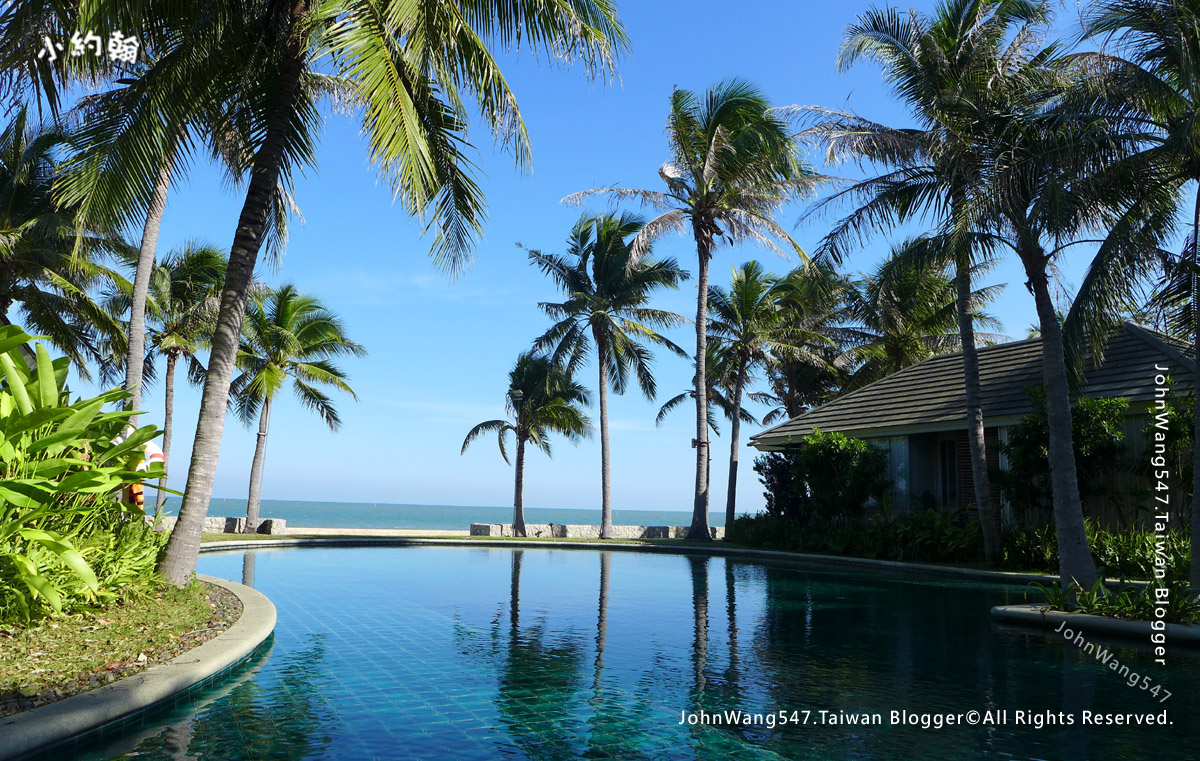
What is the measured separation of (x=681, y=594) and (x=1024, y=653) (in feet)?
18.3

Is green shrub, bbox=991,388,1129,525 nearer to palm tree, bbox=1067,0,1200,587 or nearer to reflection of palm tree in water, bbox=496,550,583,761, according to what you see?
palm tree, bbox=1067,0,1200,587

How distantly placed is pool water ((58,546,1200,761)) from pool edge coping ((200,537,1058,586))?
8.14ft

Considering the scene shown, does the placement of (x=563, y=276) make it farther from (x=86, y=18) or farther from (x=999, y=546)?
(x=86, y=18)

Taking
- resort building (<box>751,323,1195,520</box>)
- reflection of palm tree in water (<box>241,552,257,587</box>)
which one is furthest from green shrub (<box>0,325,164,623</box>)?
resort building (<box>751,323,1195,520</box>)

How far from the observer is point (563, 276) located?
98.4ft

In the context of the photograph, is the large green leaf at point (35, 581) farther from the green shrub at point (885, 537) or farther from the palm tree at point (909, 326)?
the palm tree at point (909, 326)

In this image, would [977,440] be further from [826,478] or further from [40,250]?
[40,250]

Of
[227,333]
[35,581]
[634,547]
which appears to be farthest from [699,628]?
[634,547]

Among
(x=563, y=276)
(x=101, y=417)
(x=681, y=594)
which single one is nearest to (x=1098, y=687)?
(x=681, y=594)

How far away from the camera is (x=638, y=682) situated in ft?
21.9

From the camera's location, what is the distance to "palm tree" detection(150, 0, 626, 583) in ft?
25.5

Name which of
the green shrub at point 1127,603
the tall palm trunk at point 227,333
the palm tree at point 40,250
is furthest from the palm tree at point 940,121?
the palm tree at point 40,250

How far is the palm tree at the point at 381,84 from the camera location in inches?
306

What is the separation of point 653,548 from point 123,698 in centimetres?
1829
